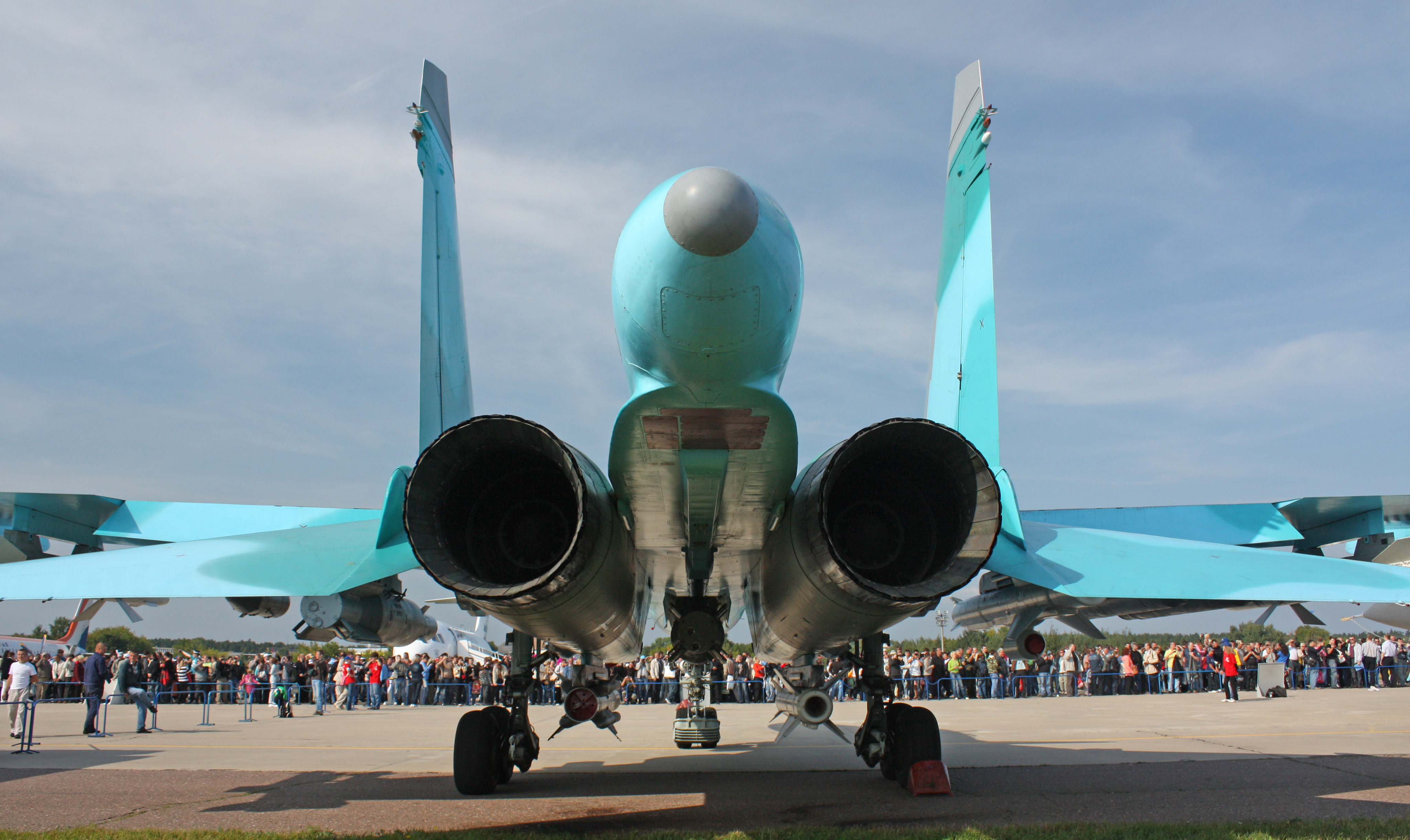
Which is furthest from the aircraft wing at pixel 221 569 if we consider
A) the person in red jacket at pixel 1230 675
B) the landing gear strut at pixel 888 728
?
the person in red jacket at pixel 1230 675

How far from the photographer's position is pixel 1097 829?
15.4 ft

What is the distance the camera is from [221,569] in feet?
16.1

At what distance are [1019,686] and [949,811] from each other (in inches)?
838

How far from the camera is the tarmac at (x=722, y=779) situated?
5410mm

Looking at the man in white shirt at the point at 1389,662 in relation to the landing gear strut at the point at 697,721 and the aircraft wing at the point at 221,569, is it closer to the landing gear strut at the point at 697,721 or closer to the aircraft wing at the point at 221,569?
the landing gear strut at the point at 697,721

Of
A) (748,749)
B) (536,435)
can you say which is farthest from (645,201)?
(748,749)

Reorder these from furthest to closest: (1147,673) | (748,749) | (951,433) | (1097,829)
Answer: (1147,673)
(748,749)
(1097,829)
(951,433)

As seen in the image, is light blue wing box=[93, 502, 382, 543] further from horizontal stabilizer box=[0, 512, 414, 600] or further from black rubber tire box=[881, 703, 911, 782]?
black rubber tire box=[881, 703, 911, 782]

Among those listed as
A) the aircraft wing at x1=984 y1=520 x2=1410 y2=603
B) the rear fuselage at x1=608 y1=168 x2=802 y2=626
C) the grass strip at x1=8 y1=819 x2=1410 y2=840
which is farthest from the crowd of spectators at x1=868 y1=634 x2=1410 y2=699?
the rear fuselage at x1=608 y1=168 x2=802 y2=626

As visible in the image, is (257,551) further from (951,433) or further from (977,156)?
(977,156)

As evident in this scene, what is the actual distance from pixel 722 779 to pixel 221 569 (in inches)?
171

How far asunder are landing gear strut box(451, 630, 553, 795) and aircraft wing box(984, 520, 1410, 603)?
11.3 ft

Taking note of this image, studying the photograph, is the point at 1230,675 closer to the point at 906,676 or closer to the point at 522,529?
the point at 906,676

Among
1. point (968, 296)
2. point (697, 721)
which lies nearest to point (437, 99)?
point (968, 296)
